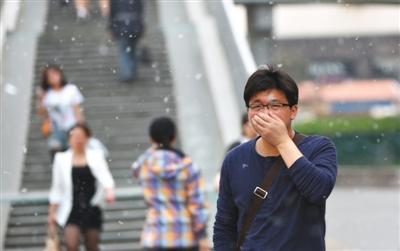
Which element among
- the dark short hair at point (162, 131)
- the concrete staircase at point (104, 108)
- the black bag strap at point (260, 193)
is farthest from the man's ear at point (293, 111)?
the concrete staircase at point (104, 108)

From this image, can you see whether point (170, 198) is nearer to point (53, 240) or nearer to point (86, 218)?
point (86, 218)

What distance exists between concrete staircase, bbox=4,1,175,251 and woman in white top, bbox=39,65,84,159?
0.69 metres

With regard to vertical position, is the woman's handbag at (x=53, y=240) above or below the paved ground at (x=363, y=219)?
above

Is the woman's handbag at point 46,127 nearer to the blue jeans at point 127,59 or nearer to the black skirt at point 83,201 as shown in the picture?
the blue jeans at point 127,59

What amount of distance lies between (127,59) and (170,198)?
6.47 metres

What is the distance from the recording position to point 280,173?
4211mm

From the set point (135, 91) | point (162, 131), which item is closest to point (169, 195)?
point (162, 131)

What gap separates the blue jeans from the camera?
1415 centimetres

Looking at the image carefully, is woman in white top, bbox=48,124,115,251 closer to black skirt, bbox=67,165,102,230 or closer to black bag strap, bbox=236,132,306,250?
black skirt, bbox=67,165,102,230

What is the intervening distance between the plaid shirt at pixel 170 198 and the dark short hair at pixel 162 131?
8 centimetres

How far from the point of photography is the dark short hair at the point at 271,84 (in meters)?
4.26

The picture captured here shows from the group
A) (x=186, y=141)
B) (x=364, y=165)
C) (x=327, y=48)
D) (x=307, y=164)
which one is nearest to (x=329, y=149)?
(x=307, y=164)

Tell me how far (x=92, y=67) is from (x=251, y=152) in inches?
421

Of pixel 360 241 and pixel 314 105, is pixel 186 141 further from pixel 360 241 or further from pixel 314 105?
pixel 314 105
